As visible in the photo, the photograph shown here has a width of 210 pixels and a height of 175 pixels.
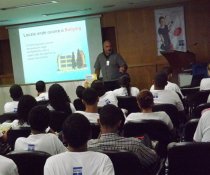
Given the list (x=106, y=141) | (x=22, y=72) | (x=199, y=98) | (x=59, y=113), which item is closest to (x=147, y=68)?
(x=22, y=72)

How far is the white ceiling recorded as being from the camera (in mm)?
7342

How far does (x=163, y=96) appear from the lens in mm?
4922

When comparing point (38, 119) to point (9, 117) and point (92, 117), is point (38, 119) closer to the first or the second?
point (92, 117)

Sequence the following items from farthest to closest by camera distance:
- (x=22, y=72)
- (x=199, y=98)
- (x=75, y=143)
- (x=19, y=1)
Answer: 1. (x=22, y=72)
2. (x=19, y=1)
3. (x=199, y=98)
4. (x=75, y=143)

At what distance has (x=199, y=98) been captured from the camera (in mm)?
5078

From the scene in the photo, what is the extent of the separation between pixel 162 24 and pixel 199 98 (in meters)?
5.19

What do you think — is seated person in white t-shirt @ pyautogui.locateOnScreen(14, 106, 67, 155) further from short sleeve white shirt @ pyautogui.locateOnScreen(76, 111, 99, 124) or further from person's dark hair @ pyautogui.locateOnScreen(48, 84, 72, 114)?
person's dark hair @ pyautogui.locateOnScreen(48, 84, 72, 114)

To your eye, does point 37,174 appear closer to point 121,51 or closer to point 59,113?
point 59,113

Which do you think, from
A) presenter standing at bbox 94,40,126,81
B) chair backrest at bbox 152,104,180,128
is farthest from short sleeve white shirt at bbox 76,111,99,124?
presenter standing at bbox 94,40,126,81

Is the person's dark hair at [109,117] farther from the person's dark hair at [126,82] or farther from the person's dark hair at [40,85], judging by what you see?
the person's dark hair at [40,85]

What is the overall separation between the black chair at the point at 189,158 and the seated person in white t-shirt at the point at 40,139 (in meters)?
0.84

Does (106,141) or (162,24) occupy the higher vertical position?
(162,24)

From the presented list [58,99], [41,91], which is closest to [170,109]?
[58,99]

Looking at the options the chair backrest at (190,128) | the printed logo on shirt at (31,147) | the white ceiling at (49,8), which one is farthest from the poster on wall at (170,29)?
the printed logo on shirt at (31,147)
